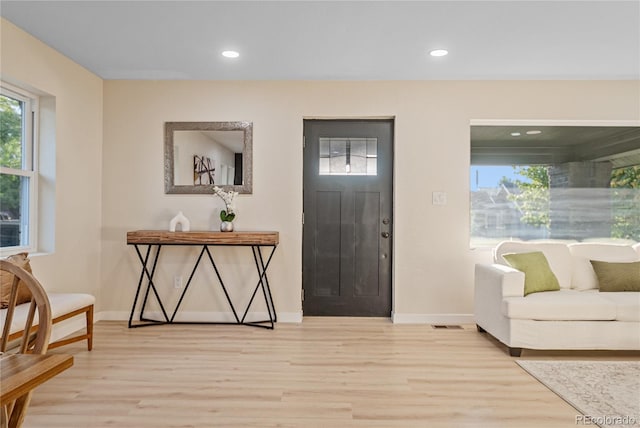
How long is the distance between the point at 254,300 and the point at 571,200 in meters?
3.26

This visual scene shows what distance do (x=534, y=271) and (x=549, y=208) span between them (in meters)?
1.09

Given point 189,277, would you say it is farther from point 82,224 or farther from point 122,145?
point 122,145

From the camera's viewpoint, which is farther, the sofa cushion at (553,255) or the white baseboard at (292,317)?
the white baseboard at (292,317)

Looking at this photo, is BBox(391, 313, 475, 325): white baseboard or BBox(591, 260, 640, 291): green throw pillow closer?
BBox(591, 260, 640, 291): green throw pillow

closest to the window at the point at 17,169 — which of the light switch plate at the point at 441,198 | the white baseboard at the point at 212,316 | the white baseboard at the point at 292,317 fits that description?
the white baseboard at the point at 212,316

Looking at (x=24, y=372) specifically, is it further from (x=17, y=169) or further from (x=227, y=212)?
(x=227, y=212)

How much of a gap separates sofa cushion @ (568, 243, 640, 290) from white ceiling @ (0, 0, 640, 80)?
1.59 meters

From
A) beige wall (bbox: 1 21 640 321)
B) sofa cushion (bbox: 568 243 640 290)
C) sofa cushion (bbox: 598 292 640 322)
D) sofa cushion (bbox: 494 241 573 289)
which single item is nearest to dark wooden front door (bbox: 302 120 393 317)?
beige wall (bbox: 1 21 640 321)

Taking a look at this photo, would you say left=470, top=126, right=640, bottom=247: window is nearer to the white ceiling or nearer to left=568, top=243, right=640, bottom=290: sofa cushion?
left=568, top=243, right=640, bottom=290: sofa cushion

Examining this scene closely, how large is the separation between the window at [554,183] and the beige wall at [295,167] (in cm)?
20

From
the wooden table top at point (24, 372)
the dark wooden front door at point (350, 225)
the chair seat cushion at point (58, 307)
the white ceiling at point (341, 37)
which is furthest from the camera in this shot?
the dark wooden front door at point (350, 225)

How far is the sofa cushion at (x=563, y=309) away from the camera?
3324mm

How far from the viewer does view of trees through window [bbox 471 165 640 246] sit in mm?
4449

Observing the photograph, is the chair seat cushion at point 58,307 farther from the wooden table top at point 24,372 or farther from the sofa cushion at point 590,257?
the sofa cushion at point 590,257
